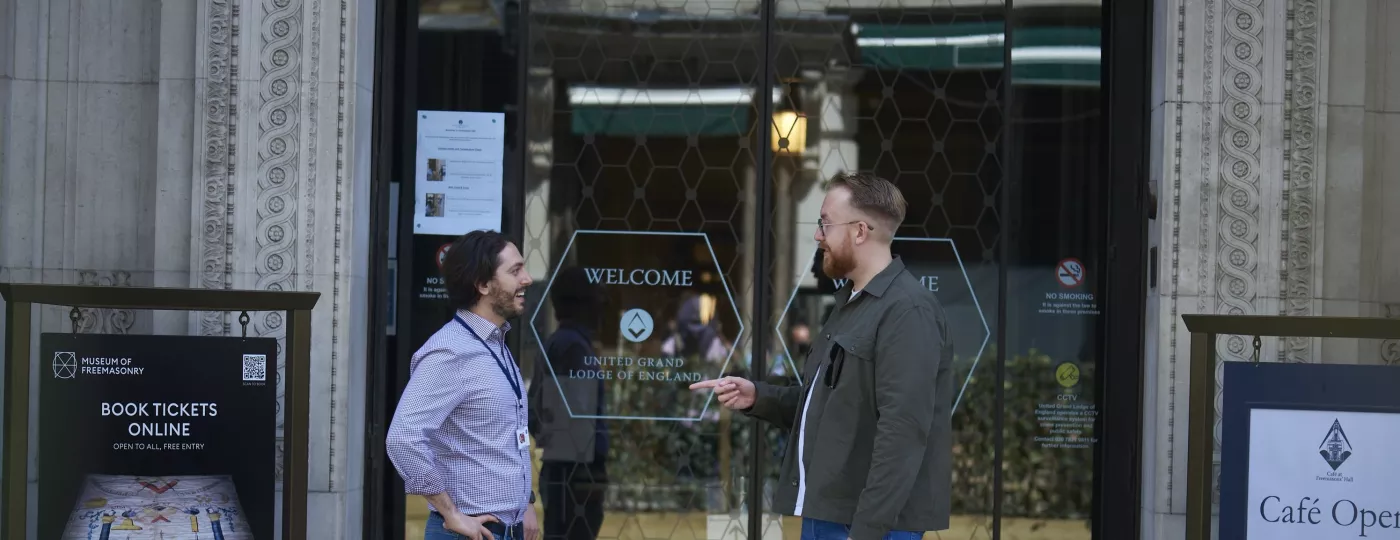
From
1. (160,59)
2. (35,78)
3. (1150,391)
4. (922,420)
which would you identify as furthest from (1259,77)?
(35,78)

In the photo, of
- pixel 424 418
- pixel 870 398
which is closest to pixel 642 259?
pixel 424 418

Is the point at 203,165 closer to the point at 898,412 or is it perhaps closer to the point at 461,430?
the point at 461,430

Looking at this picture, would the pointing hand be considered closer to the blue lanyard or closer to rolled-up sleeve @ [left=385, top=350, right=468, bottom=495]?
the blue lanyard

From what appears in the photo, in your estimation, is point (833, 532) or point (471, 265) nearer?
point (833, 532)

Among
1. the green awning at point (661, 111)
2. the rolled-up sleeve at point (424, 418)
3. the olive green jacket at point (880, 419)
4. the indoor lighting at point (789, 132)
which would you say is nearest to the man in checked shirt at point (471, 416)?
the rolled-up sleeve at point (424, 418)

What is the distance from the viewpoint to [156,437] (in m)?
4.32

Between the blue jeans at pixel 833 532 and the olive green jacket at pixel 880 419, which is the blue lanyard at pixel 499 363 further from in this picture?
the blue jeans at pixel 833 532

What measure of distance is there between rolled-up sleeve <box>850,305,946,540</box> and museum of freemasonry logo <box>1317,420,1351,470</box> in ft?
5.28

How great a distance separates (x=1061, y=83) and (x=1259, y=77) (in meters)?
0.89

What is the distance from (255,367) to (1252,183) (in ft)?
13.4

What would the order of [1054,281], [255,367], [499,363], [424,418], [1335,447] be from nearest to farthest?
1. [424,418]
2. [499,363]
3. [1335,447]
4. [255,367]
5. [1054,281]

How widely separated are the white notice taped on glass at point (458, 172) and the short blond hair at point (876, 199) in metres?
2.63

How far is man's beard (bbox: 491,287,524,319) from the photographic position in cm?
386

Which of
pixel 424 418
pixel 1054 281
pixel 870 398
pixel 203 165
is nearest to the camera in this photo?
pixel 870 398
